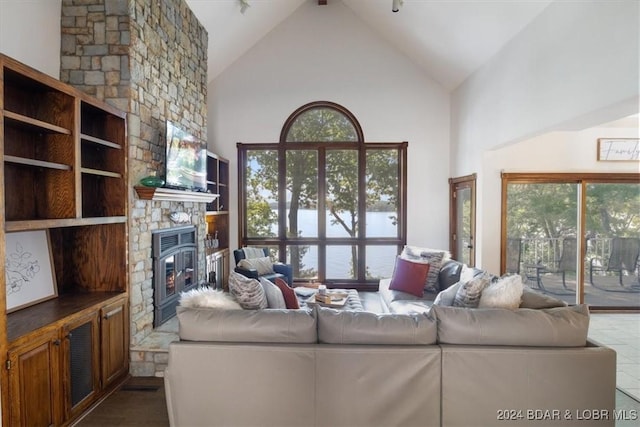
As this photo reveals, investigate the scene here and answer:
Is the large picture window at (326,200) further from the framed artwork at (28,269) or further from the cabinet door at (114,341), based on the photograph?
the framed artwork at (28,269)

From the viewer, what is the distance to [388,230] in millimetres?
6801

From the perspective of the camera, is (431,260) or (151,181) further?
(431,260)

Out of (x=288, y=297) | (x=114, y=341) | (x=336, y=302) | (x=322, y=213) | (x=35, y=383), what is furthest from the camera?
(x=322, y=213)

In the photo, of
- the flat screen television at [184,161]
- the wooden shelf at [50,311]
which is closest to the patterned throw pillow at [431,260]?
the flat screen television at [184,161]

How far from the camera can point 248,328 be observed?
7.97 ft

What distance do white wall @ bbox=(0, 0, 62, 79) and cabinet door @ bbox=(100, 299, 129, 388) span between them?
7.15 feet

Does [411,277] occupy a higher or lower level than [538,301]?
lower

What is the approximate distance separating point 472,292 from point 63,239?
144 inches

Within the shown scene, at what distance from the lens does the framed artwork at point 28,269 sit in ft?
8.64

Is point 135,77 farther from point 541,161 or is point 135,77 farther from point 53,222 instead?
point 541,161

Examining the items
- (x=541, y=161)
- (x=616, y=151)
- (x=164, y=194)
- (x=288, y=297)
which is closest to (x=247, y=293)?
(x=288, y=297)

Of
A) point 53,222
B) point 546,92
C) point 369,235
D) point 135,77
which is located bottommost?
point 369,235

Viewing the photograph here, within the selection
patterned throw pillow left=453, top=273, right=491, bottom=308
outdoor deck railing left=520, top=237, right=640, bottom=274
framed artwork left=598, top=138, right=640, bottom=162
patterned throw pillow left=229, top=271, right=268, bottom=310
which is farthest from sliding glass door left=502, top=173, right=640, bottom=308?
patterned throw pillow left=229, top=271, right=268, bottom=310

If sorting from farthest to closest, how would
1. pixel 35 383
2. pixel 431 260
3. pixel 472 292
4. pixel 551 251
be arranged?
pixel 551 251, pixel 431 260, pixel 472 292, pixel 35 383
